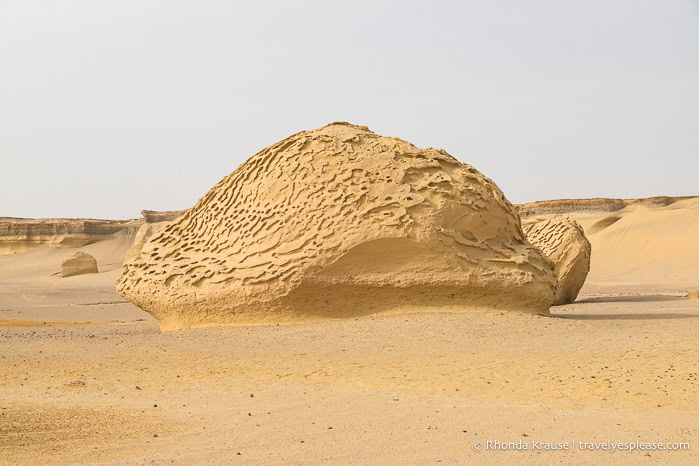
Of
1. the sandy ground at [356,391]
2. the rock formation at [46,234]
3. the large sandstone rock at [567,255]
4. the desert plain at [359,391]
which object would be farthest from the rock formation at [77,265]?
the sandy ground at [356,391]

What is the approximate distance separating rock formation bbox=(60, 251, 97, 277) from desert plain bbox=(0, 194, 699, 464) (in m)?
22.7

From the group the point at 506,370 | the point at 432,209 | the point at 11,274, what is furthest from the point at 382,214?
the point at 11,274

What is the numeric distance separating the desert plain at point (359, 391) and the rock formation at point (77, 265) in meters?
22.7

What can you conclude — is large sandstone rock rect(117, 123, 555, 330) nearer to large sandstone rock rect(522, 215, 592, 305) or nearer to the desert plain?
the desert plain

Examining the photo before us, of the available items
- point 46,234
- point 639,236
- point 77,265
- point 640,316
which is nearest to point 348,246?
point 640,316

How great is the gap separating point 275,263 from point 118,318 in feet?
27.1

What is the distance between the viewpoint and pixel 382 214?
9.95 m

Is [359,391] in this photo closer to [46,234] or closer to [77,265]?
[77,265]

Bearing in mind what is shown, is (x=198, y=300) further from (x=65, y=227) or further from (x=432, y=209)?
(x=65, y=227)

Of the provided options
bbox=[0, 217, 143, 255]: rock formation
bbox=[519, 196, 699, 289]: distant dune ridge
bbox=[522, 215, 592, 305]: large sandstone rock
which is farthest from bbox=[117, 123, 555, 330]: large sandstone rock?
bbox=[0, 217, 143, 255]: rock formation

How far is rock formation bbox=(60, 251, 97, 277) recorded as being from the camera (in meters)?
32.6

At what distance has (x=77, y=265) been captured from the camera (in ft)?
108

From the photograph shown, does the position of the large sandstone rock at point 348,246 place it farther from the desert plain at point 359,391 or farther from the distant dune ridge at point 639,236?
the distant dune ridge at point 639,236

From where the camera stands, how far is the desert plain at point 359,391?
457 cm
